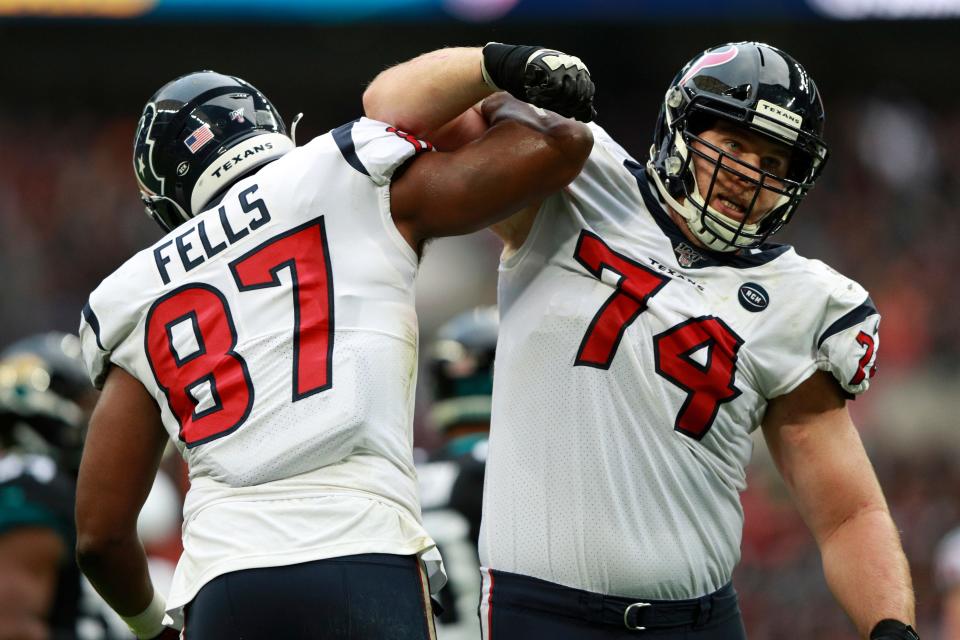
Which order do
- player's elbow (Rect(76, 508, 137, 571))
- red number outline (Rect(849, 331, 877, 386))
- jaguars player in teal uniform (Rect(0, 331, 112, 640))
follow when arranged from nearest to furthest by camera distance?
1. player's elbow (Rect(76, 508, 137, 571))
2. red number outline (Rect(849, 331, 877, 386))
3. jaguars player in teal uniform (Rect(0, 331, 112, 640))

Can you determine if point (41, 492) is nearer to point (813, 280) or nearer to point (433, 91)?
point (433, 91)

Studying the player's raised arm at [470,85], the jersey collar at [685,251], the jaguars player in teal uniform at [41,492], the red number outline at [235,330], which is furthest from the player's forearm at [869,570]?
→ the jaguars player in teal uniform at [41,492]

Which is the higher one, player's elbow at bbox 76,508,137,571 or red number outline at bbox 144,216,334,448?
red number outline at bbox 144,216,334,448

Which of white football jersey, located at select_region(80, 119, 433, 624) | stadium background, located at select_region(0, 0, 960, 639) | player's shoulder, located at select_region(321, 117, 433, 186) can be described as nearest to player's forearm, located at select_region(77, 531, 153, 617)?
white football jersey, located at select_region(80, 119, 433, 624)

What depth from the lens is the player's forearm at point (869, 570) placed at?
10.6 feet

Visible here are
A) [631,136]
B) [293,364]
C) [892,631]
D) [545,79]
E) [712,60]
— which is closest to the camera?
[293,364]

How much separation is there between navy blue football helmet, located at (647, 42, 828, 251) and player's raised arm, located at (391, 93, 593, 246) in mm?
439

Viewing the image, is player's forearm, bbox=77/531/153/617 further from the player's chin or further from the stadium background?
A: the stadium background

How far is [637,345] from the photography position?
3.26 metres

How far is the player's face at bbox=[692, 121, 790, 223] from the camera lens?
3.37m

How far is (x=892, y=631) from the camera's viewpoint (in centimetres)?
315

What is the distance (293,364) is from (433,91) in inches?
29.7

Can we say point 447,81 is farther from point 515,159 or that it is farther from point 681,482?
point 681,482

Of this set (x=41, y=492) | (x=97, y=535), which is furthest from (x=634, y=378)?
(x=41, y=492)
